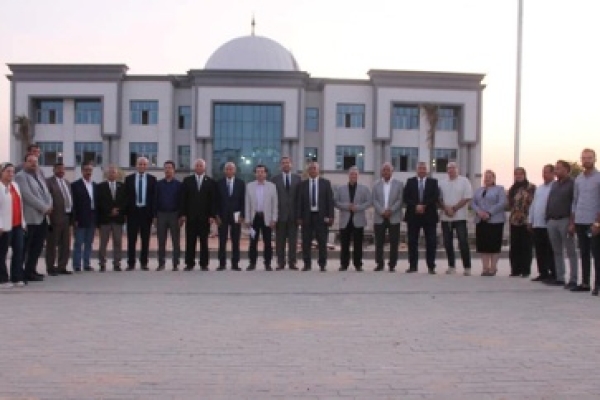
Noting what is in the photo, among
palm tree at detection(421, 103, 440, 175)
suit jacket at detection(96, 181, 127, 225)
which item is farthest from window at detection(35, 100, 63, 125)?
suit jacket at detection(96, 181, 127, 225)

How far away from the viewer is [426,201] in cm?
1337

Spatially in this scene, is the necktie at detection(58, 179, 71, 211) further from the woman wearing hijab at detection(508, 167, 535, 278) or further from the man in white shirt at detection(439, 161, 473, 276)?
the woman wearing hijab at detection(508, 167, 535, 278)

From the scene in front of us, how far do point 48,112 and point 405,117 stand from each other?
30546 mm

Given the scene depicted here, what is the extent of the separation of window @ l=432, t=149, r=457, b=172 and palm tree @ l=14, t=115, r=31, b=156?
34078 mm

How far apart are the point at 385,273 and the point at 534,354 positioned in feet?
23.2

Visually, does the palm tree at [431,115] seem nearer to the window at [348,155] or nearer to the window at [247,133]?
the window at [348,155]

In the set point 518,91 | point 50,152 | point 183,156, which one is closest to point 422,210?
point 518,91

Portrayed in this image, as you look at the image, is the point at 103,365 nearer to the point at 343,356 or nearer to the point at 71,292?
the point at 343,356

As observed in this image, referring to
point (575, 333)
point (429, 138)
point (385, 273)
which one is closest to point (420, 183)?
point (385, 273)

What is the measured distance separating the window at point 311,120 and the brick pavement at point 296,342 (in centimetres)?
4638

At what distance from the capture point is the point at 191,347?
6.24 m

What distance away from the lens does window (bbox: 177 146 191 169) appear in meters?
56.8

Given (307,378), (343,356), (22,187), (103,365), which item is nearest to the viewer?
(307,378)

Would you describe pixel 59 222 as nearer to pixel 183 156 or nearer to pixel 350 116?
pixel 183 156
